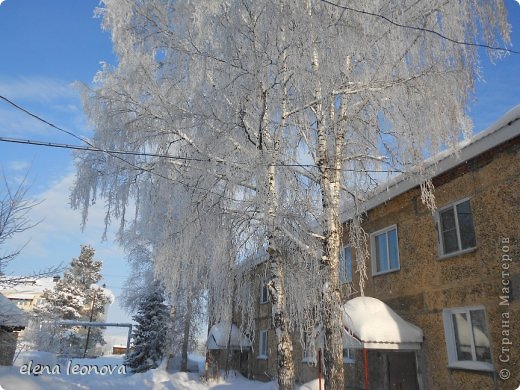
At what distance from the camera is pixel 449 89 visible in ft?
22.1

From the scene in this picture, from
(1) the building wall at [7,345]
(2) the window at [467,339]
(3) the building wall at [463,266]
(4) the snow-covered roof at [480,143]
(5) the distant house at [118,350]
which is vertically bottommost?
(5) the distant house at [118,350]

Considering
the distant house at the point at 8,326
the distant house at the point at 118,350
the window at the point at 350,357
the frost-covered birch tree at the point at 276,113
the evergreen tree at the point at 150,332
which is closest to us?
the frost-covered birch tree at the point at 276,113

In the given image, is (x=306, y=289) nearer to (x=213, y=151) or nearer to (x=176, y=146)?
(x=213, y=151)

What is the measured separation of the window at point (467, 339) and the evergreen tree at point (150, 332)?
19.7m

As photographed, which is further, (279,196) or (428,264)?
(428,264)

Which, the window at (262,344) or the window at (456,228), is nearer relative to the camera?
the window at (456,228)

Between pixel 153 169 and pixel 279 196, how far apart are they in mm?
2438

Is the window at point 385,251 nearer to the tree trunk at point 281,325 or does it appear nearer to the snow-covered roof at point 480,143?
the snow-covered roof at point 480,143

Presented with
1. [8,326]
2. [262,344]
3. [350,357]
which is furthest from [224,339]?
[8,326]

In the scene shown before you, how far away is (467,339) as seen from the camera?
821 centimetres

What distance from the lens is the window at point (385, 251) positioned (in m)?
10.9

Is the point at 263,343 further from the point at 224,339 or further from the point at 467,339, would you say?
the point at 467,339

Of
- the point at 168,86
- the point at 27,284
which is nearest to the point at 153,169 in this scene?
the point at 168,86

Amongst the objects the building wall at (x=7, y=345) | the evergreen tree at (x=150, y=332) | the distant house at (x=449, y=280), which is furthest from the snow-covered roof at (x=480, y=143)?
the evergreen tree at (x=150, y=332)
